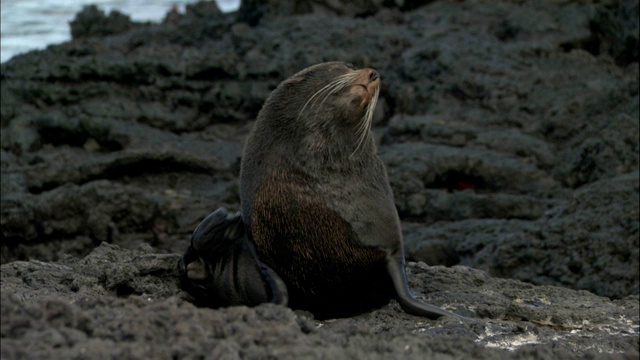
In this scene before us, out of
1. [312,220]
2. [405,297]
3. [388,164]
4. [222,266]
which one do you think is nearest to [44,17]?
[388,164]

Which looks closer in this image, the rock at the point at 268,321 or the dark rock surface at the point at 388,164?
the rock at the point at 268,321

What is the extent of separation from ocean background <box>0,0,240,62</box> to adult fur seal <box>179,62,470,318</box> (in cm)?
743

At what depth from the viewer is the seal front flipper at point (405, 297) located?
527 cm

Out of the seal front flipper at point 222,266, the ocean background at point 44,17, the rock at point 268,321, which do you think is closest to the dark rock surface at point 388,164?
the rock at point 268,321

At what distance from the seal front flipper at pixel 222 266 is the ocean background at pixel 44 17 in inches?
289

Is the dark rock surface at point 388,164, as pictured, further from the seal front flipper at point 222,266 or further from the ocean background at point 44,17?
the ocean background at point 44,17

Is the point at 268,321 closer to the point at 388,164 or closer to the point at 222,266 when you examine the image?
the point at 222,266

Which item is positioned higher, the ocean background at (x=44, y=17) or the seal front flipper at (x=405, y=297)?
the ocean background at (x=44, y=17)

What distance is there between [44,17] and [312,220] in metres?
12.8

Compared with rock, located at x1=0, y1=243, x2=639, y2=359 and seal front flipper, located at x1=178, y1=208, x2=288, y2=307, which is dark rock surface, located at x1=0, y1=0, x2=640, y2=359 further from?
seal front flipper, located at x1=178, y1=208, x2=288, y2=307

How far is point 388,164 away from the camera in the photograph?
9297 mm

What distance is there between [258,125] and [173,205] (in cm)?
354

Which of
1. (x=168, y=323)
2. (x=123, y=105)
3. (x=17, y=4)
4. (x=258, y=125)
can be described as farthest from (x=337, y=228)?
(x=17, y=4)

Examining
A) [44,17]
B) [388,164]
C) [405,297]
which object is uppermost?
[44,17]
